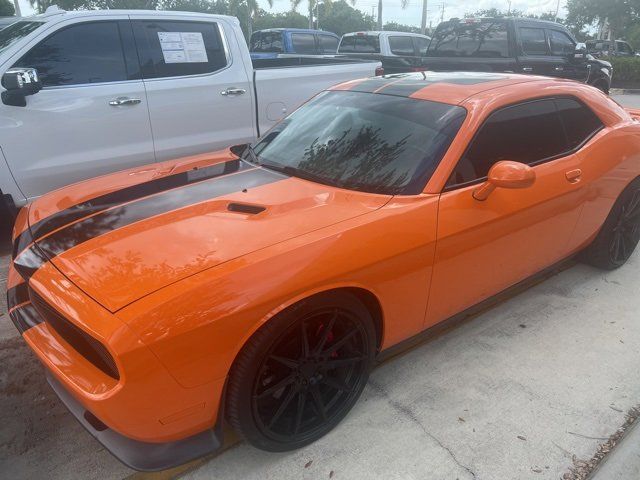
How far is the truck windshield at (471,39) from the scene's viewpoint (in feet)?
29.8

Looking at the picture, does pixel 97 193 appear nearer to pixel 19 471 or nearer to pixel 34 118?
pixel 19 471

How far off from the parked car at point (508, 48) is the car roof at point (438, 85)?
6.38 m

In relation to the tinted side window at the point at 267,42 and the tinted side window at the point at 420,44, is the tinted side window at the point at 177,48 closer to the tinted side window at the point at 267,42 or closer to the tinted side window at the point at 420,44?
the tinted side window at the point at 267,42

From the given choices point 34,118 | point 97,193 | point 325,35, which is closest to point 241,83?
point 34,118

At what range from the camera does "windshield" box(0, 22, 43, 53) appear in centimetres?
411

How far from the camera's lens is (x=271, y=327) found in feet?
6.25

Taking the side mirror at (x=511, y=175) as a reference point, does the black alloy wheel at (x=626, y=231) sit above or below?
below

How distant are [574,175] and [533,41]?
7380 millimetres

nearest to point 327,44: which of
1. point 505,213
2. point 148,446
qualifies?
point 505,213

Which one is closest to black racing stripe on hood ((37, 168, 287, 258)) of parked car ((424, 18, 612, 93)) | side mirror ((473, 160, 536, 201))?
side mirror ((473, 160, 536, 201))

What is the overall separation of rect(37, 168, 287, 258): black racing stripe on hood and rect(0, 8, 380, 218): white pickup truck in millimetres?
2095

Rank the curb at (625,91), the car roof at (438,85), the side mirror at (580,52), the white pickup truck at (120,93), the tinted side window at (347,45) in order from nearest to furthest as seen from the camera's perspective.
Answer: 1. the car roof at (438,85)
2. the white pickup truck at (120,93)
3. the side mirror at (580,52)
4. the tinted side window at (347,45)
5. the curb at (625,91)

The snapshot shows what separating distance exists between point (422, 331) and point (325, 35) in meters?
12.8

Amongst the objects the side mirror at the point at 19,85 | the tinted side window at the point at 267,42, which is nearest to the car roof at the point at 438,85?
the side mirror at the point at 19,85
